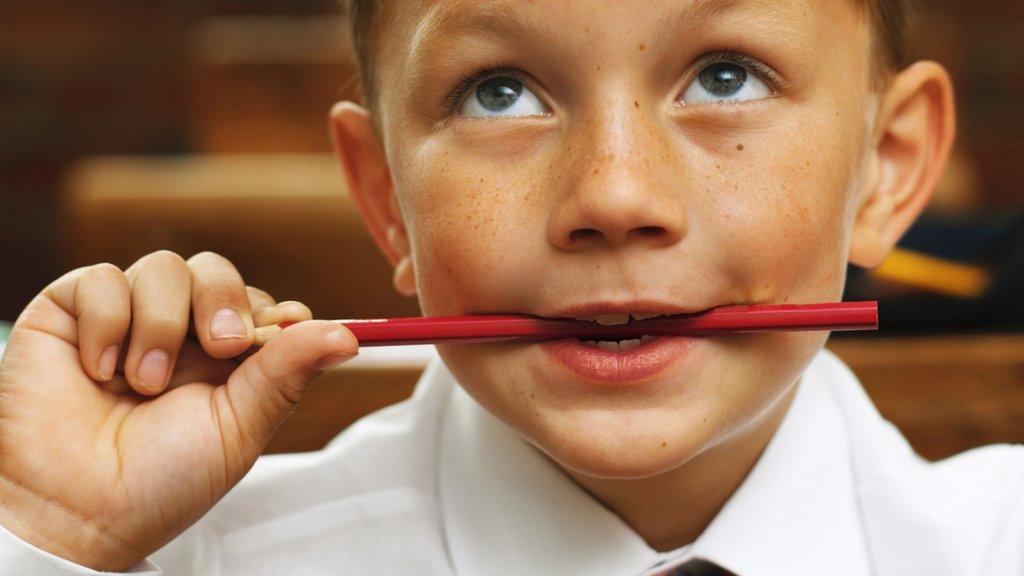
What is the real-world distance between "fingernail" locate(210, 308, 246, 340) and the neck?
198 millimetres

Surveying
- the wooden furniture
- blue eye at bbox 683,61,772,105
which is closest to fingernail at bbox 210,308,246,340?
blue eye at bbox 683,61,772,105

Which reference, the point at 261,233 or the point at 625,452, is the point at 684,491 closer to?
the point at 625,452

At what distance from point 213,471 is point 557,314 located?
181 millimetres

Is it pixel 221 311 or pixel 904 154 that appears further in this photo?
pixel 904 154

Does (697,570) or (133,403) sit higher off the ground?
(133,403)

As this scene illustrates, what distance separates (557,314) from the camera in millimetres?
542

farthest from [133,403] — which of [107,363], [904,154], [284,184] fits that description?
[284,184]

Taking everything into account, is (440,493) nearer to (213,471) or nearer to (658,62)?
(213,471)

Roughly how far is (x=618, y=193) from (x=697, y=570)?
0.24m

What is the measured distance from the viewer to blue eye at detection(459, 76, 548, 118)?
1.88 feet

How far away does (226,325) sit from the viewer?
0.58m

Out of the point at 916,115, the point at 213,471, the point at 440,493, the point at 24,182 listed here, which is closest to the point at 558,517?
the point at 440,493

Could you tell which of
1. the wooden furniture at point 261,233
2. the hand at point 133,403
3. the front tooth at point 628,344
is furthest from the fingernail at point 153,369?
the wooden furniture at point 261,233

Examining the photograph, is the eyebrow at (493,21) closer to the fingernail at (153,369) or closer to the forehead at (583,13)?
the forehead at (583,13)
